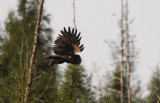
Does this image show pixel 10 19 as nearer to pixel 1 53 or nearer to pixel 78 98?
pixel 1 53

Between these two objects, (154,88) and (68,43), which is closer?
(68,43)

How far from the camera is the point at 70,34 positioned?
3.14 m

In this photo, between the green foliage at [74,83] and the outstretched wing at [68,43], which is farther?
the green foliage at [74,83]

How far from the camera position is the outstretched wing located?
10.2 feet

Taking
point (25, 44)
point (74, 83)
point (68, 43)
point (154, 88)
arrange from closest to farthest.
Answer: point (68, 43), point (154, 88), point (74, 83), point (25, 44)

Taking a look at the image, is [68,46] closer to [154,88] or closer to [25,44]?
[154,88]

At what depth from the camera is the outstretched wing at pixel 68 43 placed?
3.10 metres

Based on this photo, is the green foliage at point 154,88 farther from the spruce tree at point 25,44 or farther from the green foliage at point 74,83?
the spruce tree at point 25,44

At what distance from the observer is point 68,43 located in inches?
123

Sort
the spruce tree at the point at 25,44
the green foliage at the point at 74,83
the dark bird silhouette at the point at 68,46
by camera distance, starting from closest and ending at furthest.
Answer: the dark bird silhouette at the point at 68,46 → the green foliage at the point at 74,83 → the spruce tree at the point at 25,44

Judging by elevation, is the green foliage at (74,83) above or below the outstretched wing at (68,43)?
below

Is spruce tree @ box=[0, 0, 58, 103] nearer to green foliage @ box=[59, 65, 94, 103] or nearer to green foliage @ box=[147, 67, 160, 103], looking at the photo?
green foliage @ box=[59, 65, 94, 103]

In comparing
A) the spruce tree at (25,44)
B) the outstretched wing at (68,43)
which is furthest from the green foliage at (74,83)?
the outstretched wing at (68,43)

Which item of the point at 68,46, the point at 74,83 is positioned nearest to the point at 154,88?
the point at 74,83
